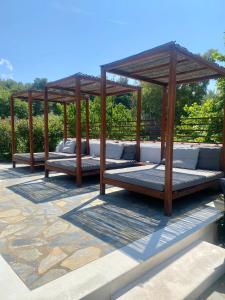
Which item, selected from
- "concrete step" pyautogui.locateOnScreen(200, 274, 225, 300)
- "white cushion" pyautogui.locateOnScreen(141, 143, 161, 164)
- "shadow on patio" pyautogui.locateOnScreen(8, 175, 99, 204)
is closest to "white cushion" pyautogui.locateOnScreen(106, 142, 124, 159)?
"white cushion" pyautogui.locateOnScreen(141, 143, 161, 164)

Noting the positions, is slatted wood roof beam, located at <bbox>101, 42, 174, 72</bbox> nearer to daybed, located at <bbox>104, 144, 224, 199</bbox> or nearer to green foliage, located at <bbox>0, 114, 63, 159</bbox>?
daybed, located at <bbox>104, 144, 224, 199</bbox>

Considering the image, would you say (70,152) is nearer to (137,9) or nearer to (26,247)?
(137,9)

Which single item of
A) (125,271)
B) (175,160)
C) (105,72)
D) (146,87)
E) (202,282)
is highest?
(146,87)

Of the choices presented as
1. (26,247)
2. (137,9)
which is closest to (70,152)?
(137,9)

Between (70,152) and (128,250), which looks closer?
(128,250)

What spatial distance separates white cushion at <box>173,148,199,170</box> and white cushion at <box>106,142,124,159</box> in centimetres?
182

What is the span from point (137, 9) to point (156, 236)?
7.55m

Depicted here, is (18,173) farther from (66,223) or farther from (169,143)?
(169,143)

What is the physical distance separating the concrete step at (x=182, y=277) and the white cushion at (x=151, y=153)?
147 inches

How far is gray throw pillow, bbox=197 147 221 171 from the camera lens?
17.1 feet

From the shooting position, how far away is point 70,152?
851cm

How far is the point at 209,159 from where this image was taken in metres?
5.30

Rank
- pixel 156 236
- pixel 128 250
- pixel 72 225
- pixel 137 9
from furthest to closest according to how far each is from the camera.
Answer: pixel 137 9
pixel 72 225
pixel 156 236
pixel 128 250

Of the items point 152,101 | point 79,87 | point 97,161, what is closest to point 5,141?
point 97,161
